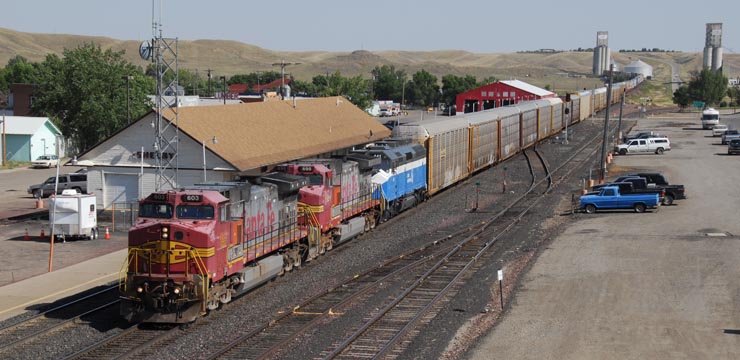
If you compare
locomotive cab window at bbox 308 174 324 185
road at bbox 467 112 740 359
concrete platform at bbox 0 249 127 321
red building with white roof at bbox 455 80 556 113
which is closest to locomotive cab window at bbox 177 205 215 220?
concrete platform at bbox 0 249 127 321

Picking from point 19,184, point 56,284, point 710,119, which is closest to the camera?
point 56,284

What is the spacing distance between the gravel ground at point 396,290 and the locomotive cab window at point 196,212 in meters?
2.97

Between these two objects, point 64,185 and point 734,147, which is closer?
point 64,185

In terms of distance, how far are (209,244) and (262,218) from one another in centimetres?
436

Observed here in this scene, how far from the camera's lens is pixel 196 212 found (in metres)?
23.1

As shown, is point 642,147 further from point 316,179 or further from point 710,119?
point 316,179

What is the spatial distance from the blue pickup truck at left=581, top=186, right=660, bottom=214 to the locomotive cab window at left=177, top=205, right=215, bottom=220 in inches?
1067

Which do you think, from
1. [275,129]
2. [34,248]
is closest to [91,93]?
[275,129]

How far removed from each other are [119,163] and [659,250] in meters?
25.9

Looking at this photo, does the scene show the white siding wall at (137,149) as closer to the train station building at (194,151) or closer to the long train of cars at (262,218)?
the train station building at (194,151)

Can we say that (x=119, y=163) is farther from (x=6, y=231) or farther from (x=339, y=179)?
(x=339, y=179)

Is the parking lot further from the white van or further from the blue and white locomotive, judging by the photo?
the white van

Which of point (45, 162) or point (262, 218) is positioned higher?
point (262, 218)

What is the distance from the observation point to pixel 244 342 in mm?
22016
